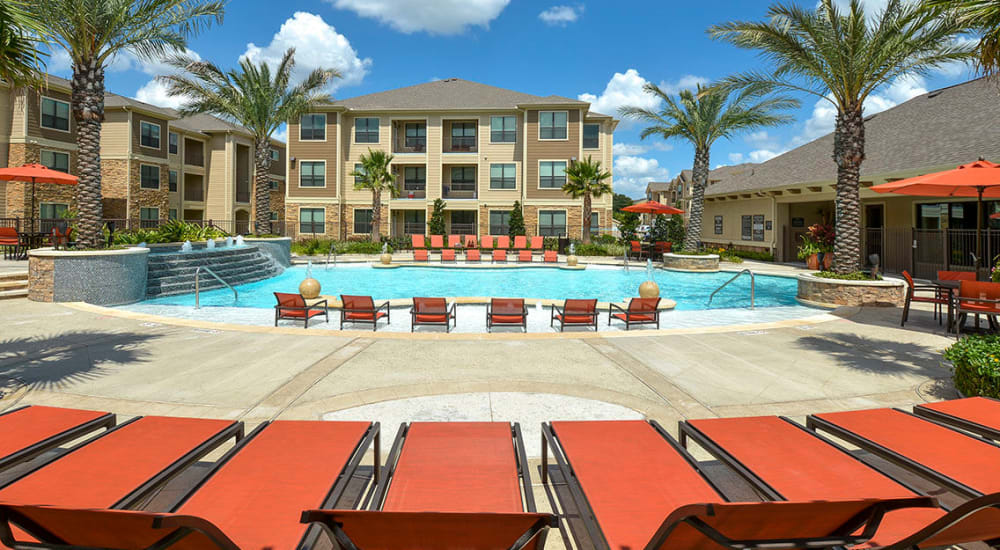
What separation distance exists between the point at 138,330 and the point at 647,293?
38.7 ft

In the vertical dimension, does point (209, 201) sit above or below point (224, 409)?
above

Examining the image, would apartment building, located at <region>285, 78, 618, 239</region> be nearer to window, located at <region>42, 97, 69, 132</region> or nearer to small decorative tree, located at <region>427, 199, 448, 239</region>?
small decorative tree, located at <region>427, 199, 448, 239</region>

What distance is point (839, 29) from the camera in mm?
14016

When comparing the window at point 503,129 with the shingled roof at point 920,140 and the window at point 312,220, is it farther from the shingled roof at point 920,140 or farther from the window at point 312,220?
the shingled roof at point 920,140

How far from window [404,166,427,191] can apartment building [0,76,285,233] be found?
56.3 feet

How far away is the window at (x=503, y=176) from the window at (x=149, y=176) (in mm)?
27684

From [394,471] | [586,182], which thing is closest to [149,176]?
[586,182]

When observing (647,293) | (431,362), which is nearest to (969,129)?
(647,293)

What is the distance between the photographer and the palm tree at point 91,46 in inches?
510

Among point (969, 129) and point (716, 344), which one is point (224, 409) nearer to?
point (716, 344)

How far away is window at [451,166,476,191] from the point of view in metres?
43.0

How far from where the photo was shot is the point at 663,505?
2.80 m

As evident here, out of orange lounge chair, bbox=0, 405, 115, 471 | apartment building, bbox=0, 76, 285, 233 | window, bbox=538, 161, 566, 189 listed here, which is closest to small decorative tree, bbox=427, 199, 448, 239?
window, bbox=538, 161, 566, 189

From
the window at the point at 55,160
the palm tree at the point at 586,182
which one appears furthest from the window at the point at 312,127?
Result: the palm tree at the point at 586,182
